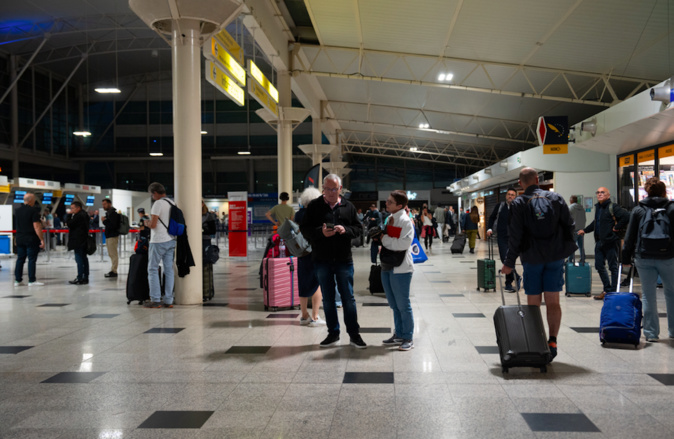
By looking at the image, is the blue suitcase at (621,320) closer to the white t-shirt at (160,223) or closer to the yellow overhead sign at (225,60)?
the white t-shirt at (160,223)

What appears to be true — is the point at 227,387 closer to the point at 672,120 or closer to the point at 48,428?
the point at 48,428

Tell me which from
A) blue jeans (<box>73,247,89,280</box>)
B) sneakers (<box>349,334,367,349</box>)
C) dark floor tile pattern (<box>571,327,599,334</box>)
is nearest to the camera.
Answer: sneakers (<box>349,334,367,349</box>)

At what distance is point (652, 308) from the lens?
205 inches

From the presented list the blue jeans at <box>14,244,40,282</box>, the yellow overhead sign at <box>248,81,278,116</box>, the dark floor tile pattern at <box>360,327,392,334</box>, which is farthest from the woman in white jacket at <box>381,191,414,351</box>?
the blue jeans at <box>14,244,40,282</box>

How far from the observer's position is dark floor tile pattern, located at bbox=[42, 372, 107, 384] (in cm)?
409

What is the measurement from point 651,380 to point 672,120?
6843 millimetres

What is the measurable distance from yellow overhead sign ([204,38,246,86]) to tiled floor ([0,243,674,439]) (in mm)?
3707

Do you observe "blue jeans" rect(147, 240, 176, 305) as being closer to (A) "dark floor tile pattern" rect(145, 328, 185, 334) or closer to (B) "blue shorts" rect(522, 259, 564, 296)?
(A) "dark floor tile pattern" rect(145, 328, 185, 334)

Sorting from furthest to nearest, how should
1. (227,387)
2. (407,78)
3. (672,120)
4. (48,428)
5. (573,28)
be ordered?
(407,78) < (573,28) < (672,120) < (227,387) < (48,428)

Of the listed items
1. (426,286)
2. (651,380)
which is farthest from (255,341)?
(426,286)

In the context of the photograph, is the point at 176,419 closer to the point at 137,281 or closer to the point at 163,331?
the point at 163,331

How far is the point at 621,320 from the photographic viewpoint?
16.3 ft

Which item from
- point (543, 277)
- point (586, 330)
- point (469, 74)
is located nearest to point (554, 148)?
point (469, 74)

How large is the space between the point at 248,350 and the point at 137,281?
132 inches
